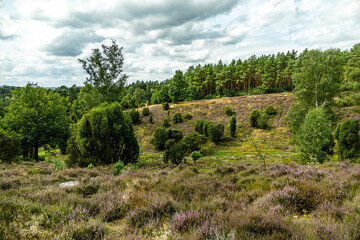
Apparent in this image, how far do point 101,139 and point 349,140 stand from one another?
16.3m

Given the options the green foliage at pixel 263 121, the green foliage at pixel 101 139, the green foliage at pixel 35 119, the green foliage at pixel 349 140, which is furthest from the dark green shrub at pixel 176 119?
the green foliage at pixel 349 140

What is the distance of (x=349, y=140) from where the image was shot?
12078 millimetres

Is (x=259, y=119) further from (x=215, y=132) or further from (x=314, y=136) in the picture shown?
(x=314, y=136)

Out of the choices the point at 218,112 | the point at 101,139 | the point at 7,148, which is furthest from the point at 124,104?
the point at 101,139

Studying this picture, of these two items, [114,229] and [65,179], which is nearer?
[114,229]

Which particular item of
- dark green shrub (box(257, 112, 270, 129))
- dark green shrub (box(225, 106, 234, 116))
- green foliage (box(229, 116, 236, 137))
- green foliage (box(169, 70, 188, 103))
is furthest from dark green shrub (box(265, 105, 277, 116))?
green foliage (box(169, 70, 188, 103))

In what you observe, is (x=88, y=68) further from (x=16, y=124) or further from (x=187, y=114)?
(x=187, y=114)

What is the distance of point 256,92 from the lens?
2172 inches

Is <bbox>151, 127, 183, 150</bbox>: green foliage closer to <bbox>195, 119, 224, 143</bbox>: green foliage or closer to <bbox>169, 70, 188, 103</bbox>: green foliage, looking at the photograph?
<bbox>195, 119, 224, 143</bbox>: green foliage

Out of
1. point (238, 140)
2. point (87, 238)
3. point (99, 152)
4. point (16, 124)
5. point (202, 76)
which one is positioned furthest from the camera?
point (202, 76)

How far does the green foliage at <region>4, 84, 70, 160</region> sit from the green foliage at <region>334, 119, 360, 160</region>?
2272 cm

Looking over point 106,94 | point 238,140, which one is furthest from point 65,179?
point 238,140

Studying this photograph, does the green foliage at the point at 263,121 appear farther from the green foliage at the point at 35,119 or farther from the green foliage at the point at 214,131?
the green foliage at the point at 35,119

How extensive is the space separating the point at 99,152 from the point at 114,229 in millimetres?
8789
